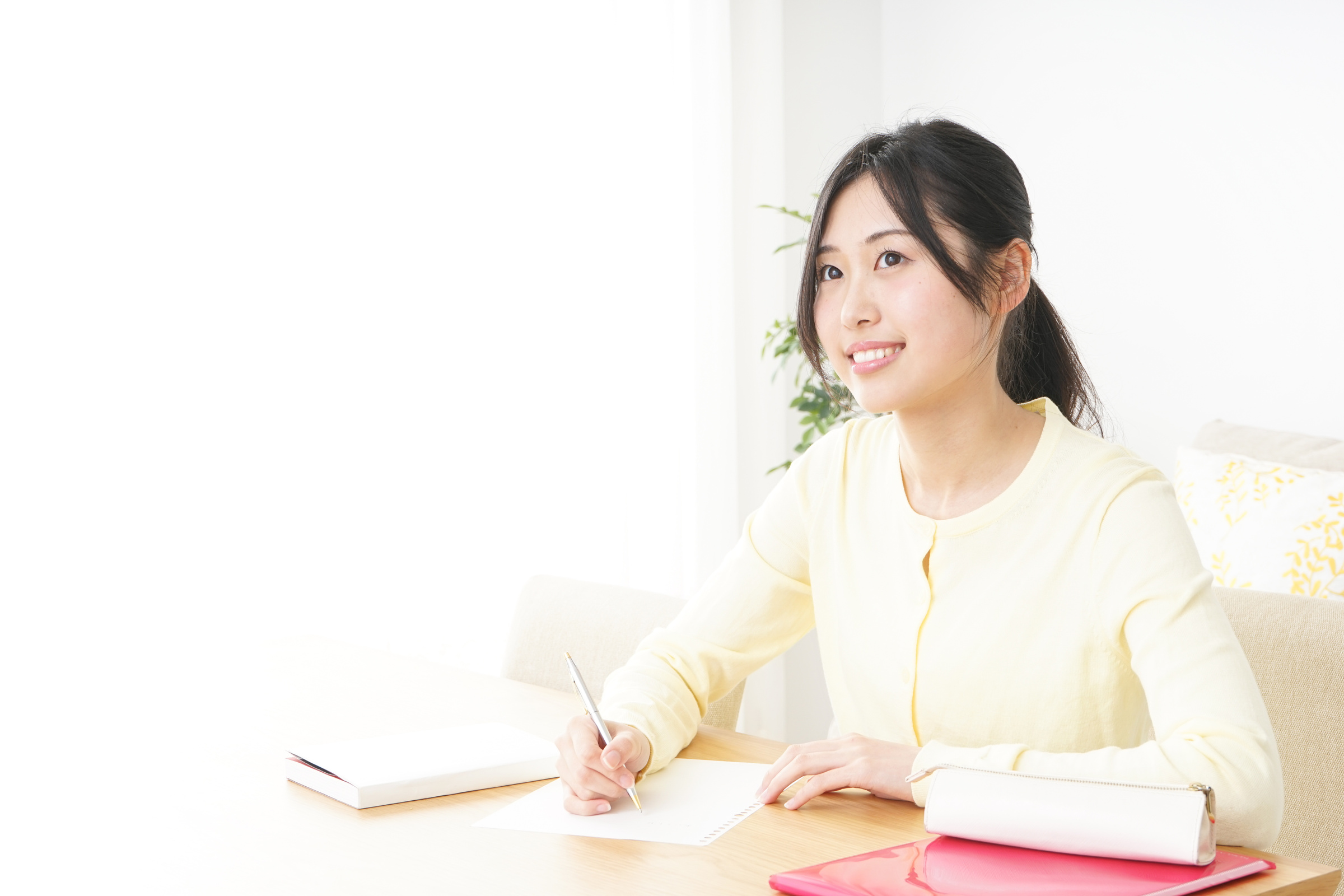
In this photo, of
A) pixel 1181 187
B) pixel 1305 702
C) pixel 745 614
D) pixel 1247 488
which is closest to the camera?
pixel 745 614

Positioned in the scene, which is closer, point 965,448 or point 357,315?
point 965,448

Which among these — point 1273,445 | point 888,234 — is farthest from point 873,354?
point 1273,445

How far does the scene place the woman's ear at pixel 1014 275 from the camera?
1.27m

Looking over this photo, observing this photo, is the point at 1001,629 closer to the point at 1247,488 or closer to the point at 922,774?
the point at 922,774

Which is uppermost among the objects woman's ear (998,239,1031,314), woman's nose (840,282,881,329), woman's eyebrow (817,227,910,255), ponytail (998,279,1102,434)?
woman's eyebrow (817,227,910,255)

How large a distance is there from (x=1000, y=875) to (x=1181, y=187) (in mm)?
2399

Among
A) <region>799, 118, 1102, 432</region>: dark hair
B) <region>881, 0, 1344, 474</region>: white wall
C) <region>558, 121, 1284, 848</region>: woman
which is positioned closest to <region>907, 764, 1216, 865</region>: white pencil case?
<region>558, 121, 1284, 848</region>: woman

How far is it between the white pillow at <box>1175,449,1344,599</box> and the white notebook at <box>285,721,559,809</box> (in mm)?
1435

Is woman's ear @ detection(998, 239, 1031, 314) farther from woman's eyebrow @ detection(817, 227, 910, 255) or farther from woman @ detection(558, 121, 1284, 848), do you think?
woman's eyebrow @ detection(817, 227, 910, 255)

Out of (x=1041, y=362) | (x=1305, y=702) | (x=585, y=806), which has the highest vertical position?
(x=1041, y=362)

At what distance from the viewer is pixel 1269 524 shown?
2.20 metres

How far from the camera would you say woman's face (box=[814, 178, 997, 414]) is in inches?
48.7

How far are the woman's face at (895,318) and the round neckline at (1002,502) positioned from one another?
10 cm

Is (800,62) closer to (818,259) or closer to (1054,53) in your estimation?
(1054,53)
